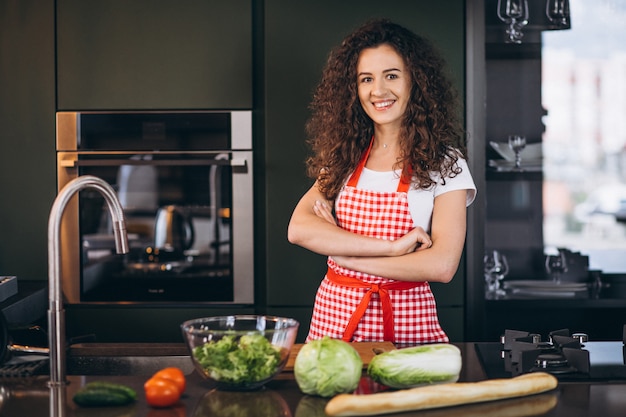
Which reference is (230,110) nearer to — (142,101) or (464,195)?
(142,101)

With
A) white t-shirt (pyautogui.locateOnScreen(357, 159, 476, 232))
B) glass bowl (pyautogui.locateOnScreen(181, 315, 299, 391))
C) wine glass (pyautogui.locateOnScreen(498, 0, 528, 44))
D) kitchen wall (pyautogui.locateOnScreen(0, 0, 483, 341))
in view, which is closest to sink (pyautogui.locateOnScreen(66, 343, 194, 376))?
glass bowl (pyautogui.locateOnScreen(181, 315, 299, 391))

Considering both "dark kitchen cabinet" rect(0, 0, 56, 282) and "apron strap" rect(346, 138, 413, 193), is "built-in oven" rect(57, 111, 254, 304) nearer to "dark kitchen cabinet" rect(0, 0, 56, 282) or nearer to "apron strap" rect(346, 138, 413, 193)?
"dark kitchen cabinet" rect(0, 0, 56, 282)

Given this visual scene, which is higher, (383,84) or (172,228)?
(383,84)

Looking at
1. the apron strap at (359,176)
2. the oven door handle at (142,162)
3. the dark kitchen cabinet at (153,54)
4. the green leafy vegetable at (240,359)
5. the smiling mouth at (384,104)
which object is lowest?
the green leafy vegetable at (240,359)

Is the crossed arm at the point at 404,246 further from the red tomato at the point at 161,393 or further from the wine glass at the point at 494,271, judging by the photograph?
the wine glass at the point at 494,271

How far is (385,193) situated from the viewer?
2248 mm

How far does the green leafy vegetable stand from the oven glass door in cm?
155

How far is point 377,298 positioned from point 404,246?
0.57 feet

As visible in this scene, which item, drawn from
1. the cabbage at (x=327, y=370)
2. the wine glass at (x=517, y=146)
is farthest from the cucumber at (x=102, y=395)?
the wine glass at (x=517, y=146)

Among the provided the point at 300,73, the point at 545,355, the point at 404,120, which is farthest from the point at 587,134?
the point at 545,355

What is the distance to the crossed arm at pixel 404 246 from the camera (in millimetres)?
2082

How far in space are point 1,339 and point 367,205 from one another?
0.99 m

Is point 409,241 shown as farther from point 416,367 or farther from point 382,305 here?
point 416,367

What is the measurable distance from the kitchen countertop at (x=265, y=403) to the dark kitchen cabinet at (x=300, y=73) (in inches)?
55.2
